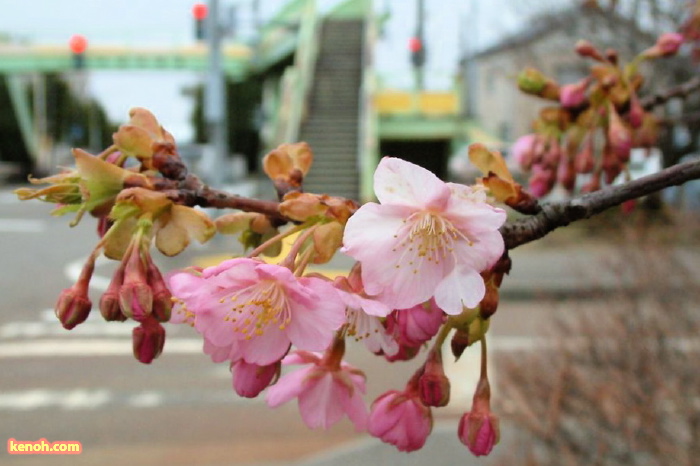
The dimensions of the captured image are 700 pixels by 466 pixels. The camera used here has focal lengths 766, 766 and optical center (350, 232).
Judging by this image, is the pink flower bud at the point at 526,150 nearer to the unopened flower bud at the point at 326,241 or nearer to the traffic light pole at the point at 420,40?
the unopened flower bud at the point at 326,241

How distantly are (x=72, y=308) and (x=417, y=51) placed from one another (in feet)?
46.5

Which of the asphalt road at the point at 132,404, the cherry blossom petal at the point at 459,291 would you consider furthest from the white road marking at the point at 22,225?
the cherry blossom petal at the point at 459,291

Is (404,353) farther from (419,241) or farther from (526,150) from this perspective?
(526,150)

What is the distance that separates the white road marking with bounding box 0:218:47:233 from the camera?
1298cm

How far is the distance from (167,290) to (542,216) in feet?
1.08

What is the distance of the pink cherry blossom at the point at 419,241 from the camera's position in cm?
57

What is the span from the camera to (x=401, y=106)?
40.9 ft

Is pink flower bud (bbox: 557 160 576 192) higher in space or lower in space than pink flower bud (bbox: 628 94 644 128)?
lower

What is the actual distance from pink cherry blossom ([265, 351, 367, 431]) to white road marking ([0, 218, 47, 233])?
13.3m

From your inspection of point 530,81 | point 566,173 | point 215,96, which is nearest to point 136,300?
point 530,81

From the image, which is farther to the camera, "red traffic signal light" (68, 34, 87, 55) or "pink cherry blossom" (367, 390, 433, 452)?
"red traffic signal light" (68, 34, 87, 55)

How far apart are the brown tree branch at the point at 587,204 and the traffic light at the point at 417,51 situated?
44.9ft

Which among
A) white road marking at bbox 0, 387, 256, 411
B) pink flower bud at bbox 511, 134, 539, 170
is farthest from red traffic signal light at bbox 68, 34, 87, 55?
pink flower bud at bbox 511, 134, 539, 170

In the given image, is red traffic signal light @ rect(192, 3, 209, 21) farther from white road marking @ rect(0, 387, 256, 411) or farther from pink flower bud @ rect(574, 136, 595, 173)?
pink flower bud @ rect(574, 136, 595, 173)
